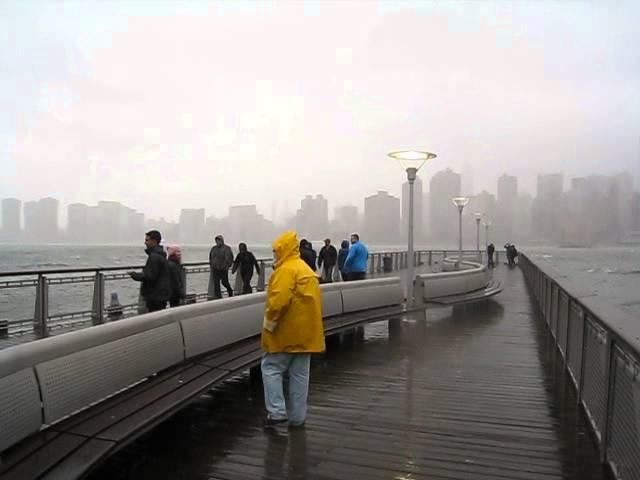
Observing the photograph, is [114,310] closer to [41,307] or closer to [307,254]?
[41,307]

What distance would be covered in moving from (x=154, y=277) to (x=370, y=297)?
4.02m

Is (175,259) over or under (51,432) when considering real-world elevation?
over

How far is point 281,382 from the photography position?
4.95 meters

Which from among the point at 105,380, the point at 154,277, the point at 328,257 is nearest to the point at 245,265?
the point at 328,257

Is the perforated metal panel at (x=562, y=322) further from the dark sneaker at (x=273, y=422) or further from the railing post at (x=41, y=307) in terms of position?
the railing post at (x=41, y=307)

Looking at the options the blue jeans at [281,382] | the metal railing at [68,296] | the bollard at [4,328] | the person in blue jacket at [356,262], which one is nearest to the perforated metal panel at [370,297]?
the person in blue jacket at [356,262]

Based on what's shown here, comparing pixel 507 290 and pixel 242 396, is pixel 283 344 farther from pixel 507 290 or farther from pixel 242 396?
pixel 507 290

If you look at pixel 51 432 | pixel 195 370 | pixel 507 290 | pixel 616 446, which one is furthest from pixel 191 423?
pixel 507 290

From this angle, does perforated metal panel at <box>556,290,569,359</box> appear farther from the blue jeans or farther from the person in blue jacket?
the person in blue jacket

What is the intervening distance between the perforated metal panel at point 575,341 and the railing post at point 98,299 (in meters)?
8.13

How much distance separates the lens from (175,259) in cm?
832

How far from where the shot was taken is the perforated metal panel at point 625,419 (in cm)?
346

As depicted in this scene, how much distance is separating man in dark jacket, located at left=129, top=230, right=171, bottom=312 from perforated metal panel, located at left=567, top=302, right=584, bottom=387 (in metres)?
4.83

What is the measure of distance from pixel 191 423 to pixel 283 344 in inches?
46.0
